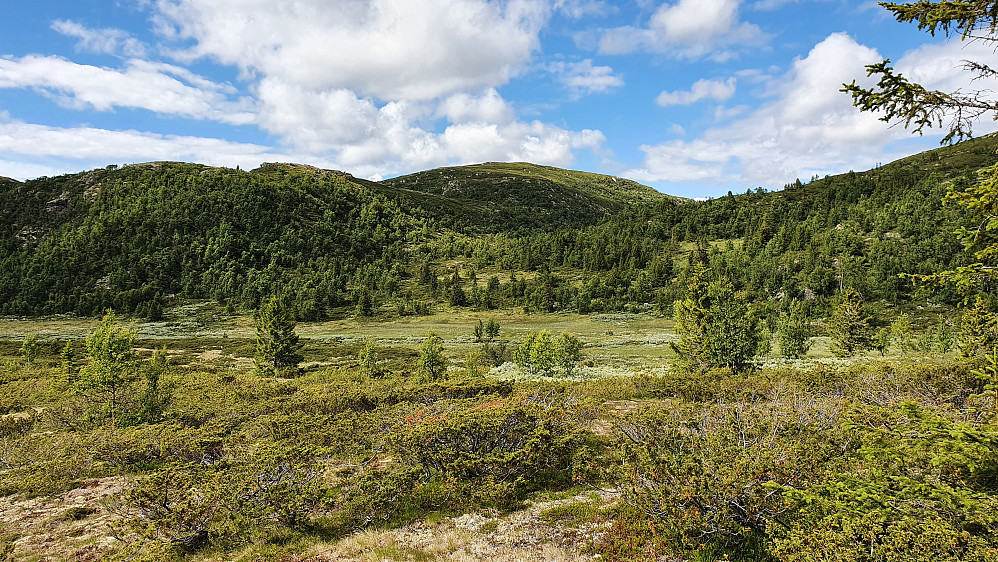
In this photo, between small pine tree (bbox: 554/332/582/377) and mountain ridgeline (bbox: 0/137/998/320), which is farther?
mountain ridgeline (bbox: 0/137/998/320)

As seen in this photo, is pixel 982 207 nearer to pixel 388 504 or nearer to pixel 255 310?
pixel 388 504

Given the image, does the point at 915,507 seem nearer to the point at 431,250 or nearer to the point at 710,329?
the point at 710,329

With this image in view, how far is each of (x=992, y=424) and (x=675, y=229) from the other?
178342 mm

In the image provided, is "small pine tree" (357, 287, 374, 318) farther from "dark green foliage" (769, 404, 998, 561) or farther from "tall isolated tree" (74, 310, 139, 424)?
"dark green foliage" (769, 404, 998, 561)

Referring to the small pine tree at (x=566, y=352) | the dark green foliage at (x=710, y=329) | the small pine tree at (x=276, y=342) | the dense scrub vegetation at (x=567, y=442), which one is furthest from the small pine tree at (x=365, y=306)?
the dark green foliage at (x=710, y=329)

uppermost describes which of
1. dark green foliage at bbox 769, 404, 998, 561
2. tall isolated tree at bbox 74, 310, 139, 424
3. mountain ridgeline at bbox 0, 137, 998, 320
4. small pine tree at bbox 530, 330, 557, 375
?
mountain ridgeline at bbox 0, 137, 998, 320

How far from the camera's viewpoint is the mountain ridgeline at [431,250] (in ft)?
362

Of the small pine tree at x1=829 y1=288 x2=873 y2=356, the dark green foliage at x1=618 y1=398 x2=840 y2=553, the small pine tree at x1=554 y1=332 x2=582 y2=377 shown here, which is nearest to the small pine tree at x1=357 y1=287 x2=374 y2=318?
the small pine tree at x1=554 y1=332 x2=582 y2=377

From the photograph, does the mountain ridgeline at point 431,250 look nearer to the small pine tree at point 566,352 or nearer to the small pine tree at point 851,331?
the small pine tree at point 851,331

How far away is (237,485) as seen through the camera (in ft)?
31.3

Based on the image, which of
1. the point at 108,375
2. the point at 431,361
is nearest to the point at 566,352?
the point at 431,361

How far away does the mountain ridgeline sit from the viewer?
11031cm

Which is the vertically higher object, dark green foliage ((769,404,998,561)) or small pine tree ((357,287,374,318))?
dark green foliage ((769,404,998,561))

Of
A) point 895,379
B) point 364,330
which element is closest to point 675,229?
point 364,330
